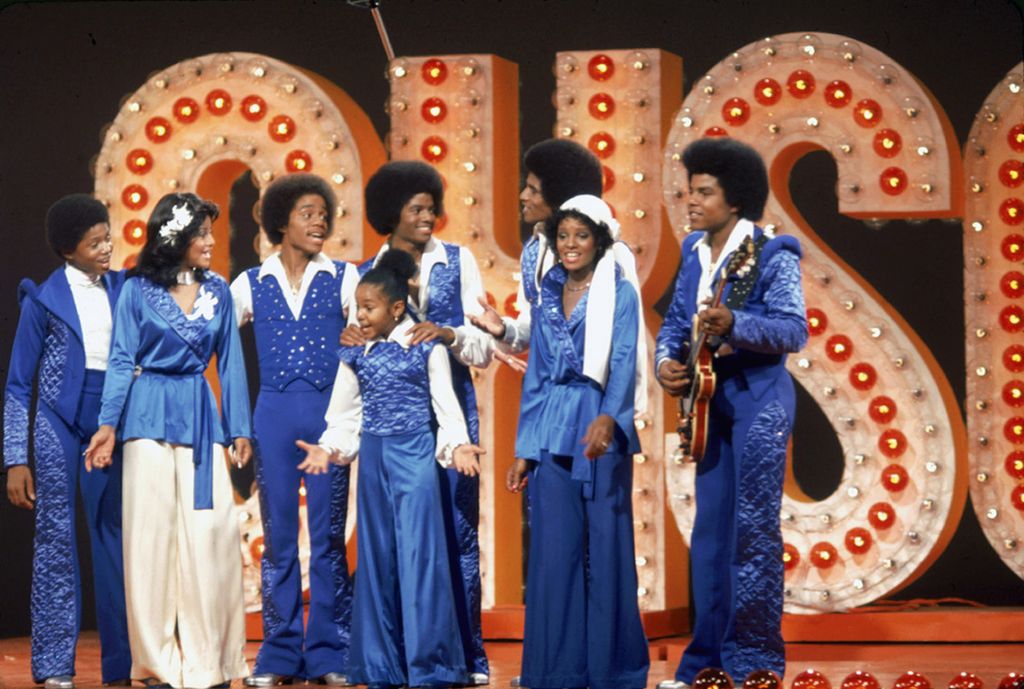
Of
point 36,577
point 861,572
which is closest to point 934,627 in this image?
point 861,572

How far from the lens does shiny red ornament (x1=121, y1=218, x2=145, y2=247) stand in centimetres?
862

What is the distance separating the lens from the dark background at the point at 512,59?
870 centimetres

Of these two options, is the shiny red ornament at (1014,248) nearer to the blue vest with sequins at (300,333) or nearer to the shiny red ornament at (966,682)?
the shiny red ornament at (966,682)

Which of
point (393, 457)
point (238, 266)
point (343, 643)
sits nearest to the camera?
point (393, 457)

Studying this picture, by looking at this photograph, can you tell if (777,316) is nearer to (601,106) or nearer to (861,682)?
(861,682)

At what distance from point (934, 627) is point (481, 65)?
307cm

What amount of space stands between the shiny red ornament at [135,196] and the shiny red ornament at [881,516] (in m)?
3.47

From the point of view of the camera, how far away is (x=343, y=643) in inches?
288

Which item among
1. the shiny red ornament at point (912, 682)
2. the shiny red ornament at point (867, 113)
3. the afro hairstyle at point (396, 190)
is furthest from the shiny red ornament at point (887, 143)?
the shiny red ornament at point (912, 682)

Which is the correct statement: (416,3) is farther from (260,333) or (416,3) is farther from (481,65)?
(260,333)

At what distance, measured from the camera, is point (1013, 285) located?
7938 millimetres

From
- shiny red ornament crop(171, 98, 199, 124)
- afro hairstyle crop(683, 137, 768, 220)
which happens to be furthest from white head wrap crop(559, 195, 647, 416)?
shiny red ornament crop(171, 98, 199, 124)

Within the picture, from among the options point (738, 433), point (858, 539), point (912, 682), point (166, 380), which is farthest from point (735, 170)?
point (166, 380)

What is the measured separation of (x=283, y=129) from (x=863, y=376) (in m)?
2.73
